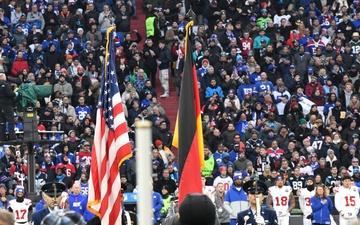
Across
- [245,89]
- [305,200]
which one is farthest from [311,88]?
[305,200]

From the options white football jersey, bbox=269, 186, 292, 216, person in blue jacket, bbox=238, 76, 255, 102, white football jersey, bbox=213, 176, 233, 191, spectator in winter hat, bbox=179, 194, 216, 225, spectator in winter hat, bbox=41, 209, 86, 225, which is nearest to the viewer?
spectator in winter hat, bbox=41, 209, 86, 225

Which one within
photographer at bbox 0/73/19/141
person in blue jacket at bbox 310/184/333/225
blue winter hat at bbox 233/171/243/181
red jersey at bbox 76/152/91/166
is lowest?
person in blue jacket at bbox 310/184/333/225

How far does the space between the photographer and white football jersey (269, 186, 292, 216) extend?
6.16 metres

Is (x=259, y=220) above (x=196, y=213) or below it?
below

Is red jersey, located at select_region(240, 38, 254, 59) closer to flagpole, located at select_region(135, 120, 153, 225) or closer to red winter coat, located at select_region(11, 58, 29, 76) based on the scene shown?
red winter coat, located at select_region(11, 58, 29, 76)

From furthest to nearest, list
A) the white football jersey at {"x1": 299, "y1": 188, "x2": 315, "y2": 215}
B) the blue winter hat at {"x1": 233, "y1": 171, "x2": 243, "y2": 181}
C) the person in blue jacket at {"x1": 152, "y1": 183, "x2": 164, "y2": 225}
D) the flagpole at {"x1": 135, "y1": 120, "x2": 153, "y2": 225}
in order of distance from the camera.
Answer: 1. the white football jersey at {"x1": 299, "y1": 188, "x2": 315, "y2": 215}
2. the blue winter hat at {"x1": 233, "y1": 171, "x2": 243, "y2": 181}
3. the person in blue jacket at {"x1": 152, "y1": 183, "x2": 164, "y2": 225}
4. the flagpole at {"x1": 135, "y1": 120, "x2": 153, "y2": 225}

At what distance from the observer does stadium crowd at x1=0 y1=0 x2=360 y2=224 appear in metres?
26.6

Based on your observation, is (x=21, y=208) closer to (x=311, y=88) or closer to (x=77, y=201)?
(x=77, y=201)

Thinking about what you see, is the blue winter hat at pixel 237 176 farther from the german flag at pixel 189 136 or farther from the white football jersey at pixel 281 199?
the german flag at pixel 189 136

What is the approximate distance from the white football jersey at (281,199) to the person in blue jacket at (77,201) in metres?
3.88

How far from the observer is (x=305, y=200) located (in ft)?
82.0

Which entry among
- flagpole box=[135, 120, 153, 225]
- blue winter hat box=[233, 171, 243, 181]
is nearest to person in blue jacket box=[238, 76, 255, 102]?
blue winter hat box=[233, 171, 243, 181]

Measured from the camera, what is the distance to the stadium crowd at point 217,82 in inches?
1048

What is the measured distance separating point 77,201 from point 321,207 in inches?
197
